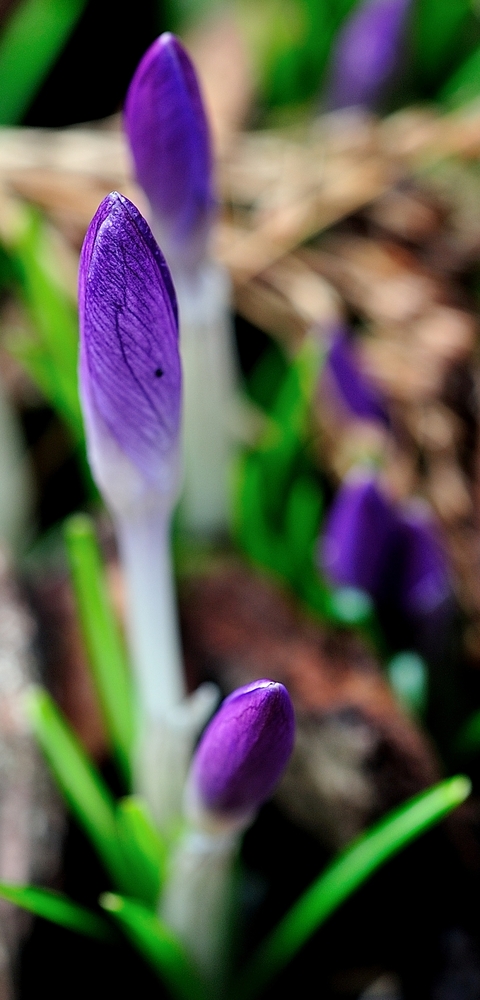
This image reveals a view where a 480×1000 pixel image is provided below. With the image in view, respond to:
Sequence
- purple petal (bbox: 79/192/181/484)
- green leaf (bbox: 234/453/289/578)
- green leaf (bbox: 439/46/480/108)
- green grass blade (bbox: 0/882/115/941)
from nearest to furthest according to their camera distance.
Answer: purple petal (bbox: 79/192/181/484) < green grass blade (bbox: 0/882/115/941) < green leaf (bbox: 234/453/289/578) < green leaf (bbox: 439/46/480/108)

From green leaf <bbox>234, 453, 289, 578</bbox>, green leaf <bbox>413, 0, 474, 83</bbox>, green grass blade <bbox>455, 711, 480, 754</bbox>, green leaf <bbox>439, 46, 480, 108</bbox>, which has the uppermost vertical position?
green leaf <bbox>413, 0, 474, 83</bbox>

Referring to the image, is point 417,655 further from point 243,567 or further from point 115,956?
point 115,956

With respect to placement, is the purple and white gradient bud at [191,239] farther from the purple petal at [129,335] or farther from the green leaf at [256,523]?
the purple petal at [129,335]

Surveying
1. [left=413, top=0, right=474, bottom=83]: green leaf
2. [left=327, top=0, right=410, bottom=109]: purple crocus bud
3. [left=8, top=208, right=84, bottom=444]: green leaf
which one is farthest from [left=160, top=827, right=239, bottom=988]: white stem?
[left=413, top=0, right=474, bottom=83]: green leaf

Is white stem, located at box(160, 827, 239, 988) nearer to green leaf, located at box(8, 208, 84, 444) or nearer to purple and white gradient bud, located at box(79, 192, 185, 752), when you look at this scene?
purple and white gradient bud, located at box(79, 192, 185, 752)

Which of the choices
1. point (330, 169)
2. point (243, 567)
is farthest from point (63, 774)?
point (330, 169)

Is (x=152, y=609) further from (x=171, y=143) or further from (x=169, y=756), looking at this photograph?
(x=171, y=143)
